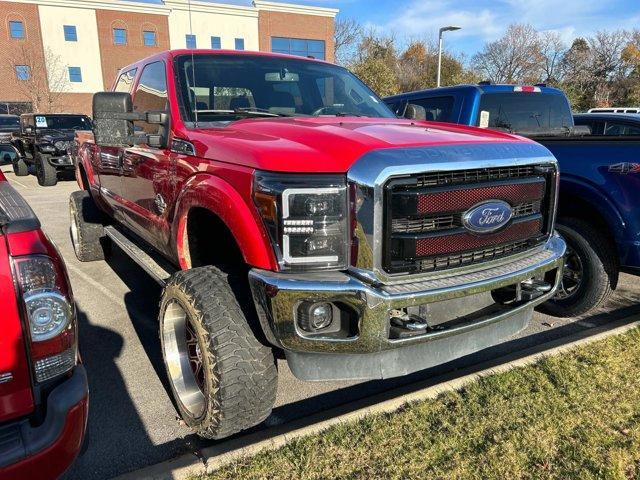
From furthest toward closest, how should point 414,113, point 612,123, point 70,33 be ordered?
point 70,33
point 612,123
point 414,113

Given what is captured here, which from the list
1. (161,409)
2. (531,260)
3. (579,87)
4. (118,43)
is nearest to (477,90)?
(531,260)

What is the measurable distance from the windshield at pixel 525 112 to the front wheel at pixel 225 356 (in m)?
4.42

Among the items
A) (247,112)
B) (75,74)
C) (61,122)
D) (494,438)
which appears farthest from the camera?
(75,74)

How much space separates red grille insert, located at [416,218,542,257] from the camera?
7.79 ft

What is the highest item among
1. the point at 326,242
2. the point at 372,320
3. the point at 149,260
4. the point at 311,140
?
the point at 311,140

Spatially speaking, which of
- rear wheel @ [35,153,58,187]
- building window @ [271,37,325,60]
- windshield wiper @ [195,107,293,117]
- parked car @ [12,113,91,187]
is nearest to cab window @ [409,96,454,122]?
windshield wiper @ [195,107,293,117]

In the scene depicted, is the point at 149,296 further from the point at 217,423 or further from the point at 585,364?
the point at 585,364

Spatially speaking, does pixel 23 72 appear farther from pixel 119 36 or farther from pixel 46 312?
pixel 46 312

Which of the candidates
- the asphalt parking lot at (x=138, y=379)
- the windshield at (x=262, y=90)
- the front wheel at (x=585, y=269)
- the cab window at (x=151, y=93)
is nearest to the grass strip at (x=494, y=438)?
the asphalt parking lot at (x=138, y=379)

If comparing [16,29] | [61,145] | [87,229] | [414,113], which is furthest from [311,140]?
[16,29]

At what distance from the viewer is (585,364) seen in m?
3.34

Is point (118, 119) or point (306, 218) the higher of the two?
point (118, 119)

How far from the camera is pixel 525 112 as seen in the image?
6133mm

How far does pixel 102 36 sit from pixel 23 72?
6.82 m
